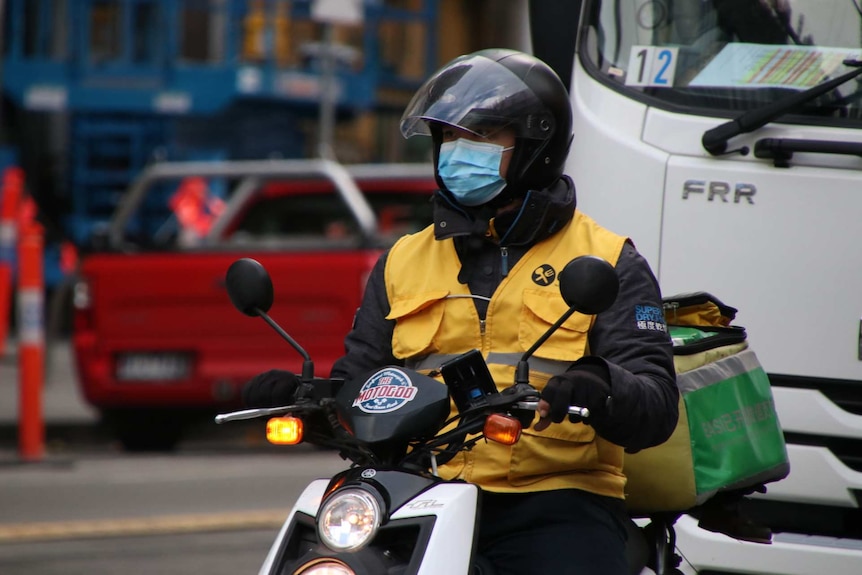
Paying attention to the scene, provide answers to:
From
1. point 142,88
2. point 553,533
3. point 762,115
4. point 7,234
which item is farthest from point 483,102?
point 142,88

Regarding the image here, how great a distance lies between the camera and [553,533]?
3207 millimetres

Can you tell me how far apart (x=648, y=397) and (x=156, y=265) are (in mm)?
7857

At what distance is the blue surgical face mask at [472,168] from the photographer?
339 centimetres

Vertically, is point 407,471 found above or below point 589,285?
below

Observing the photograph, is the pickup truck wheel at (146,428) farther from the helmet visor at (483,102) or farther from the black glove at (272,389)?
the helmet visor at (483,102)

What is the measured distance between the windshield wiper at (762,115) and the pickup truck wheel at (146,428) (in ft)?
23.1

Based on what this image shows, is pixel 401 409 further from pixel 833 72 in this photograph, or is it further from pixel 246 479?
pixel 246 479

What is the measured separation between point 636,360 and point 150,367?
7705mm

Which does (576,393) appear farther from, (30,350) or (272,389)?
(30,350)

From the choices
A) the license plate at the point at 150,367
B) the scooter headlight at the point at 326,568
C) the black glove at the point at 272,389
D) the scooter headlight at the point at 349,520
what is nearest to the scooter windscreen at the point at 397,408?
the scooter headlight at the point at 349,520

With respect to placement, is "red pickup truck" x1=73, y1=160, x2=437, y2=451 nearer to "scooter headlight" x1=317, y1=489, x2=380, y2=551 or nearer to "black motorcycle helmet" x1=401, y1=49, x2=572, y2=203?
"black motorcycle helmet" x1=401, y1=49, x2=572, y2=203

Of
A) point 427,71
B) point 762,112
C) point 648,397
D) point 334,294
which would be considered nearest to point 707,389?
point 648,397

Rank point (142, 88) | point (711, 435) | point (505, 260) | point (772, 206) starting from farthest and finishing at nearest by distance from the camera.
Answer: point (142, 88) → point (772, 206) → point (711, 435) → point (505, 260)

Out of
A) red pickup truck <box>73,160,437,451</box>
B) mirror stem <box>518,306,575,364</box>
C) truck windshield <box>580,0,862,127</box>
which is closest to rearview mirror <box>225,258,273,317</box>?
mirror stem <box>518,306,575,364</box>
